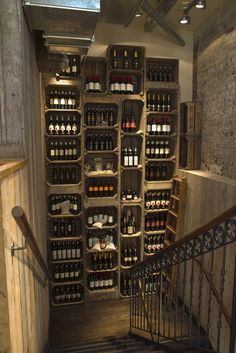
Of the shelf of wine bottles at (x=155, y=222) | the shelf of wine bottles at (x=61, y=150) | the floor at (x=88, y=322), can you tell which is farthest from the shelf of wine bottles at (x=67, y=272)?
the shelf of wine bottles at (x=61, y=150)

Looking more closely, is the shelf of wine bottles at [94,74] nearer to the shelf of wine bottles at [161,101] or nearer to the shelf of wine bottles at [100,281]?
the shelf of wine bottles at [161,101]

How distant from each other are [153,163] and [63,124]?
1.63 m

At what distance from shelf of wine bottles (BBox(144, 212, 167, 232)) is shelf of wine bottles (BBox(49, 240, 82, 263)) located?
3.91 ft

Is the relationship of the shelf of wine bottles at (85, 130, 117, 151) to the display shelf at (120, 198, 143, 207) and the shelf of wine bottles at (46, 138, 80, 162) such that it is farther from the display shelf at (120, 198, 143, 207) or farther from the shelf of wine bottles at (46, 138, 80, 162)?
the display shelf at (120, 198, 143, 207)

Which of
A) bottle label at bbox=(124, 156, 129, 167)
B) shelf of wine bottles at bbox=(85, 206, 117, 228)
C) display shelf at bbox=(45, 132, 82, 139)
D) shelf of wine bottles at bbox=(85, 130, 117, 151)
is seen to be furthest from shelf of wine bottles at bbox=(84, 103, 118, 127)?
shelf of wine bottles at bbox=(85, 206, 117, 228)

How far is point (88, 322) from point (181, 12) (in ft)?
16.0

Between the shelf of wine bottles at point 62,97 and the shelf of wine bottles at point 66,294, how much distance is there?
2.88 m

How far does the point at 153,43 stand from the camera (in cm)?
481

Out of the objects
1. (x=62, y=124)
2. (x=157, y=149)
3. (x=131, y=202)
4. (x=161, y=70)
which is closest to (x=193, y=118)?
(x=157, y=149)

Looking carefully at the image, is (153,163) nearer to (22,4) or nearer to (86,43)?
(86,43)

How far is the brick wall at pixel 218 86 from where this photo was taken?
390 cm

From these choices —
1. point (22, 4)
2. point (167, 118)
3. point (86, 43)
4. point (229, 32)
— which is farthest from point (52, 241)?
point (229, 32)

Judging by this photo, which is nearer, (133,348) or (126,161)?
(133,348)

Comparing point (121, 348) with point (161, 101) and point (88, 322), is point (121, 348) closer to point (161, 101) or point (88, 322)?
point (88, 322)
